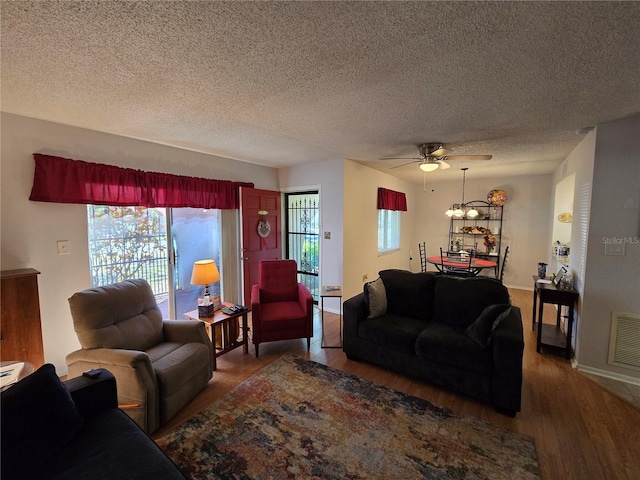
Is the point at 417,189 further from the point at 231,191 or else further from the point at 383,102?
the point at 383,102

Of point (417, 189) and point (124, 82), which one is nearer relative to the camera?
point (124, 82)

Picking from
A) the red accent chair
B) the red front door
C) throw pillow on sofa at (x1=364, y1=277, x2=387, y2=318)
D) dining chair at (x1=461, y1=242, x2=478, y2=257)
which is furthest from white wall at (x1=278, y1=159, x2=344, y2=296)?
dining chair at (x1=461, y1=242, x2=478, y2=257)

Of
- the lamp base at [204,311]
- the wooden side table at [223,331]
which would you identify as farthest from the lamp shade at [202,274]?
the wooden side table at [223,331]

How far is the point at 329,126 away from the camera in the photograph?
2.75 metres

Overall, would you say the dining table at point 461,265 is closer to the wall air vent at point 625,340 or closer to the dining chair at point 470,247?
the dining chair at point 470,247

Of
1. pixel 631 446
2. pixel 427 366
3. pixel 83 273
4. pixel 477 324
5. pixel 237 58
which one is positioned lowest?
pixel 631 446

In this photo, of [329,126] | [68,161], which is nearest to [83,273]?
[68,161]

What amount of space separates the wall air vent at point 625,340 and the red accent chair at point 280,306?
294cm

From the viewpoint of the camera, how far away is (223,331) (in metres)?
3.03

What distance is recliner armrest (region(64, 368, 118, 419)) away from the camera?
156 centimetres

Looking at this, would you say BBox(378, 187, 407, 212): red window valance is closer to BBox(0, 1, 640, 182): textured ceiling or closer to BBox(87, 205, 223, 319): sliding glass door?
BBox(0, 1, 640, 182): textured ceiling

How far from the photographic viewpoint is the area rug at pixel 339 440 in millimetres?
1720

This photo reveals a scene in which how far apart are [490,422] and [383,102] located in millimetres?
2602

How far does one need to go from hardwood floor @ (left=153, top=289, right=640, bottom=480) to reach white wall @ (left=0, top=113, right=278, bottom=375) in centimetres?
163
